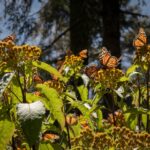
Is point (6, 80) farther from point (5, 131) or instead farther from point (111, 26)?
point (111, 26)

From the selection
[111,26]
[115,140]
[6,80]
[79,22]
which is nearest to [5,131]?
[6,80]

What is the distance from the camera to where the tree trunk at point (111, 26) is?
25.7ft

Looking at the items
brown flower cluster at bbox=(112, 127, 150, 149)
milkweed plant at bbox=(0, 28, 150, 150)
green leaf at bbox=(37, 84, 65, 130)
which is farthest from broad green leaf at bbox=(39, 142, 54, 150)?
brown flower cluster at bbox=(112, 127, 150, 149)

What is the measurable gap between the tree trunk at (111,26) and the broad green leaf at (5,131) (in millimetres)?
6291

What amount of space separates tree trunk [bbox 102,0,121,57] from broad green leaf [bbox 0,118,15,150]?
629 cm

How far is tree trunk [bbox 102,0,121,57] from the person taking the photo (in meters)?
7.84

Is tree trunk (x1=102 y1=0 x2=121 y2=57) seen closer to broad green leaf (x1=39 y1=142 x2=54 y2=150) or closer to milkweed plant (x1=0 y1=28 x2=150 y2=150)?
milkweed plant (x1=0 y1=28 x2=150 y2=150)

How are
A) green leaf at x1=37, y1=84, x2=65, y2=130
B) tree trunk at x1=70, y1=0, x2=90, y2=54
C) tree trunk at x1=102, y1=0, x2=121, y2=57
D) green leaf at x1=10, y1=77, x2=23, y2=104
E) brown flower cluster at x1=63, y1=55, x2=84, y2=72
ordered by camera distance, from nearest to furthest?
green leaf at x1=37, y1=84, x2=65, y2=130 < green leaf at x1=10, y1=77, x2=23, y2=104 < brown flower cluster at x1=63, y1=55, x2=84, y2=72 < tree trunk at x1=102, y1=0, x2=121, y2=57 < tree trunk at x1=70, y1=0, x2=90, y2=54

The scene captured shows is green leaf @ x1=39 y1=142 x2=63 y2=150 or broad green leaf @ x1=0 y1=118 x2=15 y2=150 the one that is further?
green leaf @ x1=39 y1=142 x2=63 y2=150

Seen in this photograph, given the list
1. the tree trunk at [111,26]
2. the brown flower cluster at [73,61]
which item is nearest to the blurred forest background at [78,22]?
the tree trunk at [111,26]

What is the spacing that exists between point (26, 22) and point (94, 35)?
1377 millimetres

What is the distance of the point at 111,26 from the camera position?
8.08 meters

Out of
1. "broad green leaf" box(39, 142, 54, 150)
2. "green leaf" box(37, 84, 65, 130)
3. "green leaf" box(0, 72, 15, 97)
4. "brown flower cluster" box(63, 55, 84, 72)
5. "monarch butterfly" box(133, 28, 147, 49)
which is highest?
"monarch butterfly" box(133, 28, 147, 49)

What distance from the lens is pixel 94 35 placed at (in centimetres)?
1008
